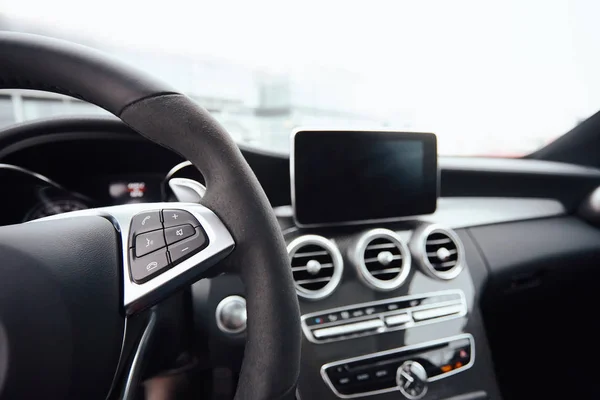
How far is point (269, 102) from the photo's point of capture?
5.20 ft

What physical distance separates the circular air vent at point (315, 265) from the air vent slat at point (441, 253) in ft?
0.78

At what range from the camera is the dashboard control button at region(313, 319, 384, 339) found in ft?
2.97

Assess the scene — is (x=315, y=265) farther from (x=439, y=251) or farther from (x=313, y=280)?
(x=439, y=251)

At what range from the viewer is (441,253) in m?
1.08

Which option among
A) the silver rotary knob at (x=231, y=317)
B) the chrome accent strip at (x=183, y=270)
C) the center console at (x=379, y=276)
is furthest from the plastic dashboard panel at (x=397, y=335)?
the chrome accent strip at (x=183, y=270)

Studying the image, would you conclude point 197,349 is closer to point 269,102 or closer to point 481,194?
point 269,102

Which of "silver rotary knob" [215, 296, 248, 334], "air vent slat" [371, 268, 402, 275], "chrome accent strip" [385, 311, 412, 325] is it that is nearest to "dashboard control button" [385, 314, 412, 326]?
"chrome accent strip" [385, 311, 412, 325]

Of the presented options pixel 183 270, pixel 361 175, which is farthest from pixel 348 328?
pixel 183 270

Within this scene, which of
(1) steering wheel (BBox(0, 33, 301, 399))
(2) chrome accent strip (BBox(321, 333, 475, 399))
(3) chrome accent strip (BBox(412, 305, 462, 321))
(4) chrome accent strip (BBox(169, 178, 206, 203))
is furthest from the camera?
(3) chrome accent strip (BBox(412, 305, 462, 321))

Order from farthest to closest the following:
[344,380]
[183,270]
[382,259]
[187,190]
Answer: [382,259], [344,380], [187,190], [183,270]

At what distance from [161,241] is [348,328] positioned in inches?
21.6

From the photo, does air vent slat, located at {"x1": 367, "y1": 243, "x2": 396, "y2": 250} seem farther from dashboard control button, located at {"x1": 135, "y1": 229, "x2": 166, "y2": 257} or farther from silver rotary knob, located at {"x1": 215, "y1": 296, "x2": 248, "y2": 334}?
dashboard control button, located at {"x1": 135, "y1": 229, "x2": 166, "y2": 257}

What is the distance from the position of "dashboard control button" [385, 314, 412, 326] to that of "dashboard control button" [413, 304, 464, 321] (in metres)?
0.02

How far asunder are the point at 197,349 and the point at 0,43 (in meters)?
0.53
